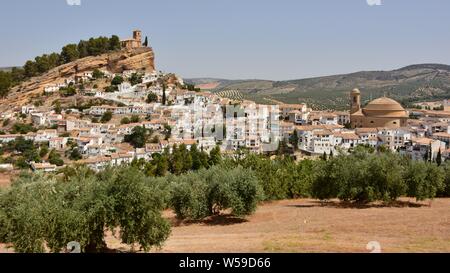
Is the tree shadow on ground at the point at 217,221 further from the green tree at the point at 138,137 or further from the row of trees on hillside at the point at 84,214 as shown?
the green tree at the point at 138,137

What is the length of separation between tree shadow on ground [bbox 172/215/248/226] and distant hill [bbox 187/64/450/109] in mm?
102473

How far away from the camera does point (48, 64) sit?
6612cm

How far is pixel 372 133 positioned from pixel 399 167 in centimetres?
3705

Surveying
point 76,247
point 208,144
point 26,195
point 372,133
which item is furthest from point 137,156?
point 76,247

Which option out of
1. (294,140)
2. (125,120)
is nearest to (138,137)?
(125,120)

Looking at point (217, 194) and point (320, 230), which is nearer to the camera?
point (320, 230)

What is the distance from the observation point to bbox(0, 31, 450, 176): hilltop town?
42625mm

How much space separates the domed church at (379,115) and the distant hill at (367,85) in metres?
55.9

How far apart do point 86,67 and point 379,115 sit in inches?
1548

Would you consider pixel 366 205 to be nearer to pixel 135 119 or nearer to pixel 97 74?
pixel 135 119

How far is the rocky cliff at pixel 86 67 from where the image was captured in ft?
197

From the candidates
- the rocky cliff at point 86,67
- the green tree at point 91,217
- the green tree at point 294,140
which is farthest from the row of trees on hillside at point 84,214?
the rocky cliff at point 86,67

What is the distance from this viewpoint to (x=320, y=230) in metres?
11.0

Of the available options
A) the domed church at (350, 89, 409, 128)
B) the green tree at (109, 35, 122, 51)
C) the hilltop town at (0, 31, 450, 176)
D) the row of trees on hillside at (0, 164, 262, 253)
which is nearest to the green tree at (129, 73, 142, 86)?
the hilltop town at (0, 31, 450, 176)
